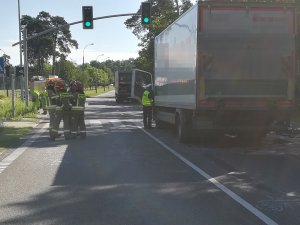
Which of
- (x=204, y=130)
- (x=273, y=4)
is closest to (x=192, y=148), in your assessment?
(x=204, y=130)

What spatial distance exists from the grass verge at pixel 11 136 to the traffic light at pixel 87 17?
340 inches

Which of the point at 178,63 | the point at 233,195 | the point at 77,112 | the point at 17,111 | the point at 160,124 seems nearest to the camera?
the point at 233,195

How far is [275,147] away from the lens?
47.4 ft

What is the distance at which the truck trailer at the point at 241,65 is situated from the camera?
13.8 metres

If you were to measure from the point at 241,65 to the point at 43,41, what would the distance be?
377ft

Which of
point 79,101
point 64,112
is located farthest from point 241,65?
point 64,112

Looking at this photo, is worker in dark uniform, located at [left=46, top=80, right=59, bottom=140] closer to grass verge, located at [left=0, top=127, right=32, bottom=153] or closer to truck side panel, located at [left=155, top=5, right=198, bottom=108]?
grass verge, located at [left=0, top=127, right=32, bottom=153]

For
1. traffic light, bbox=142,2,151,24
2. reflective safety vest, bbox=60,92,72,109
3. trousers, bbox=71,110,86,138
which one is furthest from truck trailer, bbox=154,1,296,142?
traffic light, bbox=142,2,151,24

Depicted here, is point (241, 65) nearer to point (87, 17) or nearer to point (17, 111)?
point (87, 17)

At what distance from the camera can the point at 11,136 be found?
17594 millimetres

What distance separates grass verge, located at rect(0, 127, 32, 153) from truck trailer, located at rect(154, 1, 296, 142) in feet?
17.0

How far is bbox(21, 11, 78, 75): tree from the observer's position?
Answer: 125 metres

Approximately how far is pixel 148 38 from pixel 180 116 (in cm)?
4594

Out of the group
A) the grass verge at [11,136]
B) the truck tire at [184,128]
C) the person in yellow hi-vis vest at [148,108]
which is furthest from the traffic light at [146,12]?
the truck tire at [184,128]
